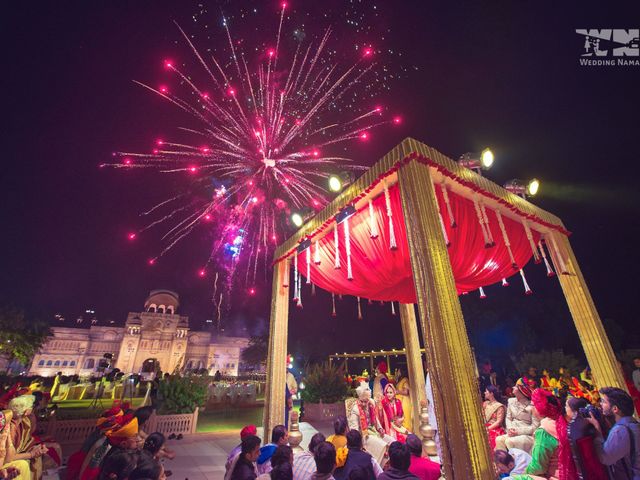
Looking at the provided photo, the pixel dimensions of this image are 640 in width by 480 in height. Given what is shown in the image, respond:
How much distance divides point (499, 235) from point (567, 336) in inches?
667

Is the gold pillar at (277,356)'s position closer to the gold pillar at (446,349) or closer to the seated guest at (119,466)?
the seated guest at (119,466)

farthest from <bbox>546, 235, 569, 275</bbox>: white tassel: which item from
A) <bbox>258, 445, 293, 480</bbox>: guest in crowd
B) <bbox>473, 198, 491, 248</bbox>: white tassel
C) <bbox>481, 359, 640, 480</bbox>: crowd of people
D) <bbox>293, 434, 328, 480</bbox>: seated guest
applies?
<bbox>258, 445, 293, 480</bbox>: guest in crowd

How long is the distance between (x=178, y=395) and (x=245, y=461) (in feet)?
20.3

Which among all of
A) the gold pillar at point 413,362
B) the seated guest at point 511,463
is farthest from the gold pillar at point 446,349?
the gold pillar at point 413,362

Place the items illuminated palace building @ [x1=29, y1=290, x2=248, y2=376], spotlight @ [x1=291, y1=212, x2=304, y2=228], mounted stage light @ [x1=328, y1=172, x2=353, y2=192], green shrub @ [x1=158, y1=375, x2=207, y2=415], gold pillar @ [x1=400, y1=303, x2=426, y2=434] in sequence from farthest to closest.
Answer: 1. illuminated palace building @ [x1=29, y1=290, x2=248, y2=376]
2. green shrub @ [x1=158, y1=375, x2=207, y2=415]
3. gold pillar @ [x1=400, y1=303, x2=426, y2=434]
4. spotlight @ [x1=291, y1=212, x2=304, y2=228]
5. mounted stage light @ [x1=328, y1=172, x2=353, y2=192]

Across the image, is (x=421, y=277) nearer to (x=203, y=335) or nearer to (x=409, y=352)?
(x=409, y=352)

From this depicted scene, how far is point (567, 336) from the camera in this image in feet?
54.6

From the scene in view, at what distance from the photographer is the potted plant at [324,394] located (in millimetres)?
9480

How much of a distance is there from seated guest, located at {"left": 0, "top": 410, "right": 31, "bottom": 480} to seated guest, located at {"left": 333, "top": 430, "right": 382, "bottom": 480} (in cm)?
345

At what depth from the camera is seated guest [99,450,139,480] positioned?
2.44m

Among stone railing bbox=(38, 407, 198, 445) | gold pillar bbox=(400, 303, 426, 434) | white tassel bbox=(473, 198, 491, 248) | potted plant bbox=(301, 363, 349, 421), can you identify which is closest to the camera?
white tassel bbox=(473, 198, 491, 248)

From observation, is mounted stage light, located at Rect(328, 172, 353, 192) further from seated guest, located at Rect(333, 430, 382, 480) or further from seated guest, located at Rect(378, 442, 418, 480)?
seated guest, located at Rect(378, 442, 418, 480)

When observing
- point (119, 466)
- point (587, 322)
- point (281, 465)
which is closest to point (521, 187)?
point (587, 322)

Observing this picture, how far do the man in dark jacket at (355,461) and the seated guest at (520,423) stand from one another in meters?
2.30
